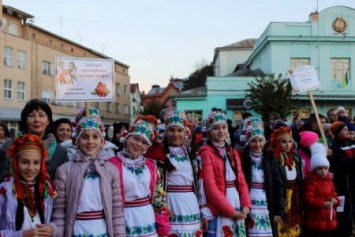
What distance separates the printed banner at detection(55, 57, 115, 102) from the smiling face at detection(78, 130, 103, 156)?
3670 mm

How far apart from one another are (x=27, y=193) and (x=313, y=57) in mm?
27364

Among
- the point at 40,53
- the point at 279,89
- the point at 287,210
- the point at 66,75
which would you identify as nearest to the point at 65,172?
the point at 287,210

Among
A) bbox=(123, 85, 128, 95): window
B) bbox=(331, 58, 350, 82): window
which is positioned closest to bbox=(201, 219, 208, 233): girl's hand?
bbox=(331, 58, 350, 82): window

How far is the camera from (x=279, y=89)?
2461 centimetres

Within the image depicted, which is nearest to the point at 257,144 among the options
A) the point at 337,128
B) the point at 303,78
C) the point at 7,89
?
the point at 337,128

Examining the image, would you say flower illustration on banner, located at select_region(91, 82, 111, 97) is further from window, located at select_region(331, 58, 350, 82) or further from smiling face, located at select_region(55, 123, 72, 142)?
window, located at select_region(331, 58, 350, 82)

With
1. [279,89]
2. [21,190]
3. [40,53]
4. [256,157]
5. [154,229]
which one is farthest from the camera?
[40,53]

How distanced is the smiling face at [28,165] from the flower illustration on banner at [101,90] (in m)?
4.42

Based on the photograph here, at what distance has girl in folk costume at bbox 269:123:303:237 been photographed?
5777 millimetres

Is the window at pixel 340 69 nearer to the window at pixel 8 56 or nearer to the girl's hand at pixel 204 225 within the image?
the girl's hand at pixel 204 225

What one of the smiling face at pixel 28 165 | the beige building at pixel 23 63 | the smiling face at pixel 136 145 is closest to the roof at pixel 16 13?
the beige building at pixel 23 63

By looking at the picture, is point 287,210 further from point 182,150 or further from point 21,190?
point 21,190

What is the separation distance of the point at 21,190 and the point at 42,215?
29cm

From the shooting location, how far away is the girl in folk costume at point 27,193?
3.61 metres
